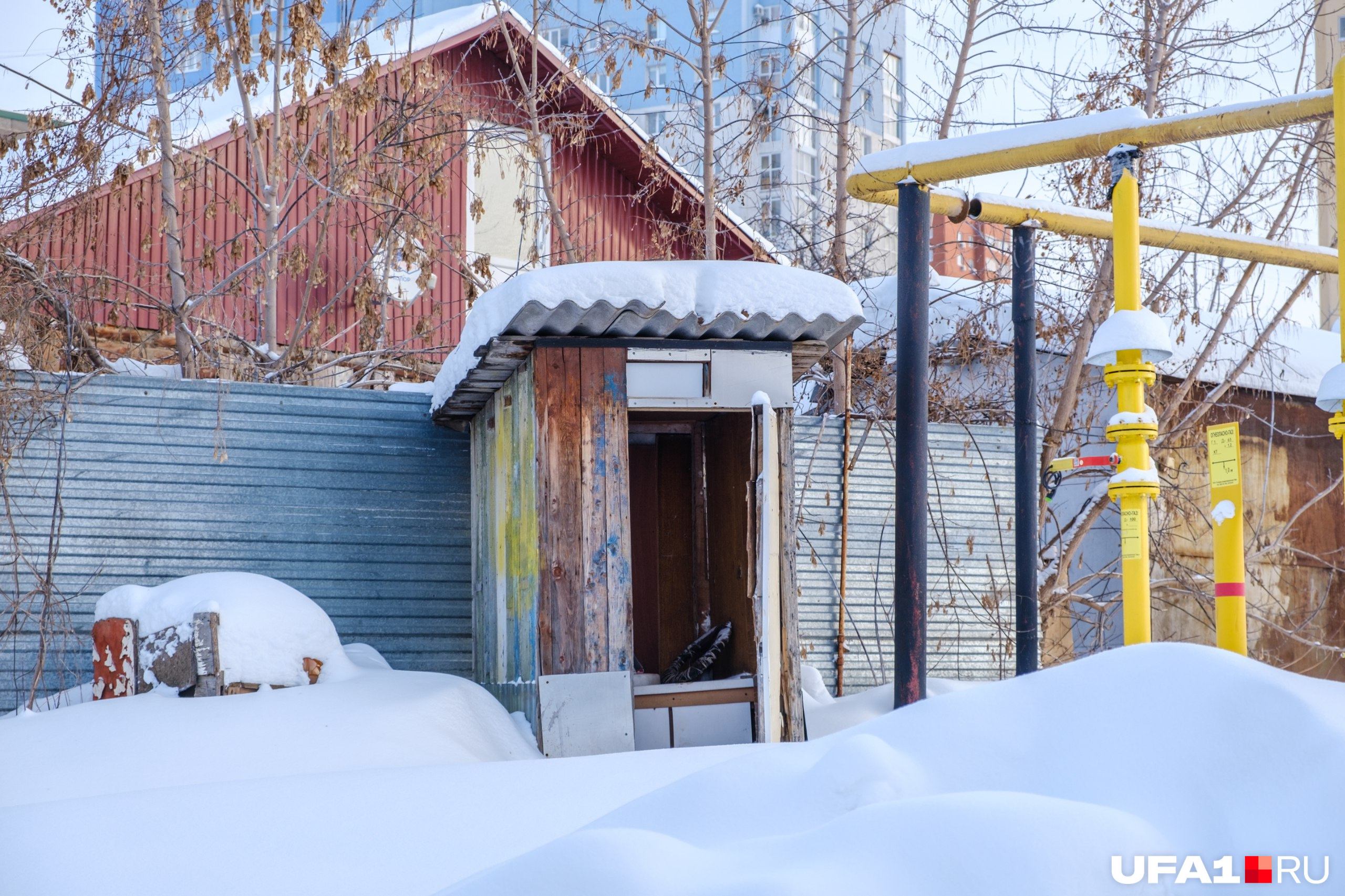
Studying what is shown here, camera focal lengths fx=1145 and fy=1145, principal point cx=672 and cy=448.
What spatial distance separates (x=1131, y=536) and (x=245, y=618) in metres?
4.63

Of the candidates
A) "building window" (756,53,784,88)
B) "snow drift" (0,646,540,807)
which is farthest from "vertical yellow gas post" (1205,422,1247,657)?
"building window" (756,53,784,88)

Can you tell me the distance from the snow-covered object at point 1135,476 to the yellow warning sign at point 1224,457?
0.82 ft

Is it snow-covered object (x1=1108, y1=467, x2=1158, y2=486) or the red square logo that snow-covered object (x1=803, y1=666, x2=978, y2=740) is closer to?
snow-covered object (x1=1108, y1=467, x2=1158, y2=486)

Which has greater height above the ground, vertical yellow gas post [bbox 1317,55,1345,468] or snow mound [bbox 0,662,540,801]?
vertical yellow gas post [bbox 1317,55,1345,468]

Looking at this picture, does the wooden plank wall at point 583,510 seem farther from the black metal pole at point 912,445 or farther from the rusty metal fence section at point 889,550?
the rusty metal fence section at point 889,550

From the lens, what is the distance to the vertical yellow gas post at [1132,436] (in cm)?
527

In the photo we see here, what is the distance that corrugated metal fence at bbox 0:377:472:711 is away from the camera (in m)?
7.22

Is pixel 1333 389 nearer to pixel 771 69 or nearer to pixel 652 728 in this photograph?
pixel 652 728

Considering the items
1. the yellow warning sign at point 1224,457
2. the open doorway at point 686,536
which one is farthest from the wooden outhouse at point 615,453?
the yellow warning sign at point 1224,457

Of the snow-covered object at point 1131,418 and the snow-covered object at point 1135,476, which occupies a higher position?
the snow-covered object at point 1131,418

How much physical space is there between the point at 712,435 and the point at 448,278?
626cm

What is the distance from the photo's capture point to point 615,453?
21.4ft

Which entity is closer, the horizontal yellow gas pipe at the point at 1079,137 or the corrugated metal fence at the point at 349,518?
the horizontal yellow gas pipe at the point at 1079,137

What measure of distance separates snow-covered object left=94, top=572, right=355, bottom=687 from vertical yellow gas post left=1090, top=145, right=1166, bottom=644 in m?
4.36
